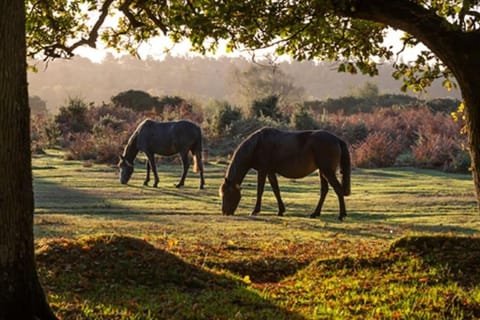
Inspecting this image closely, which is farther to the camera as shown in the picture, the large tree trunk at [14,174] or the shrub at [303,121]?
the shrub at [303,121]

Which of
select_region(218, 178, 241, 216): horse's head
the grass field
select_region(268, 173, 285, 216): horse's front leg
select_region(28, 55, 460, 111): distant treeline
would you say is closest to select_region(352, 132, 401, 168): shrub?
the grass field

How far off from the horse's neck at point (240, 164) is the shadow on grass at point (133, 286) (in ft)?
21.8

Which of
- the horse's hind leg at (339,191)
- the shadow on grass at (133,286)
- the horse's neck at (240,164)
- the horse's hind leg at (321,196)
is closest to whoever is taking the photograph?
the shadow on grass at (133,286)

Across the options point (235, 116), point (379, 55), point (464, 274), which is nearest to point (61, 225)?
point (379, 55)

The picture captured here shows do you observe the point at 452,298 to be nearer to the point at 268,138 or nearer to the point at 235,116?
the point at 268,138

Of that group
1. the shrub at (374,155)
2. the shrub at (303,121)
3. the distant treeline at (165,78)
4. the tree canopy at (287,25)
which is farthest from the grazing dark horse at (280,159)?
the distant treeline at (165,78)

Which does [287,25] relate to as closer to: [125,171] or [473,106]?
[473,106]

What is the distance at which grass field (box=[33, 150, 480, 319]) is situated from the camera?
257 inches

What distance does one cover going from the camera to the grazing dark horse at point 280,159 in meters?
15.0

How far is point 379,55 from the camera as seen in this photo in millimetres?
9695

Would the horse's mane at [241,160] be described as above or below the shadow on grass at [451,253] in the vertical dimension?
above

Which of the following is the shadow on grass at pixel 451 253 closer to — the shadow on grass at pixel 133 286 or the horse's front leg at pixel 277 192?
the shadow on grass at pixel 133 286

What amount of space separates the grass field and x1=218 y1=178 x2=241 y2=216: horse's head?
34 centimetres

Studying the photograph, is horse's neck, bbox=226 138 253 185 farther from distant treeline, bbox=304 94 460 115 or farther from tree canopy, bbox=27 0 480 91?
distant treeline, bbox=304 94 460 115
